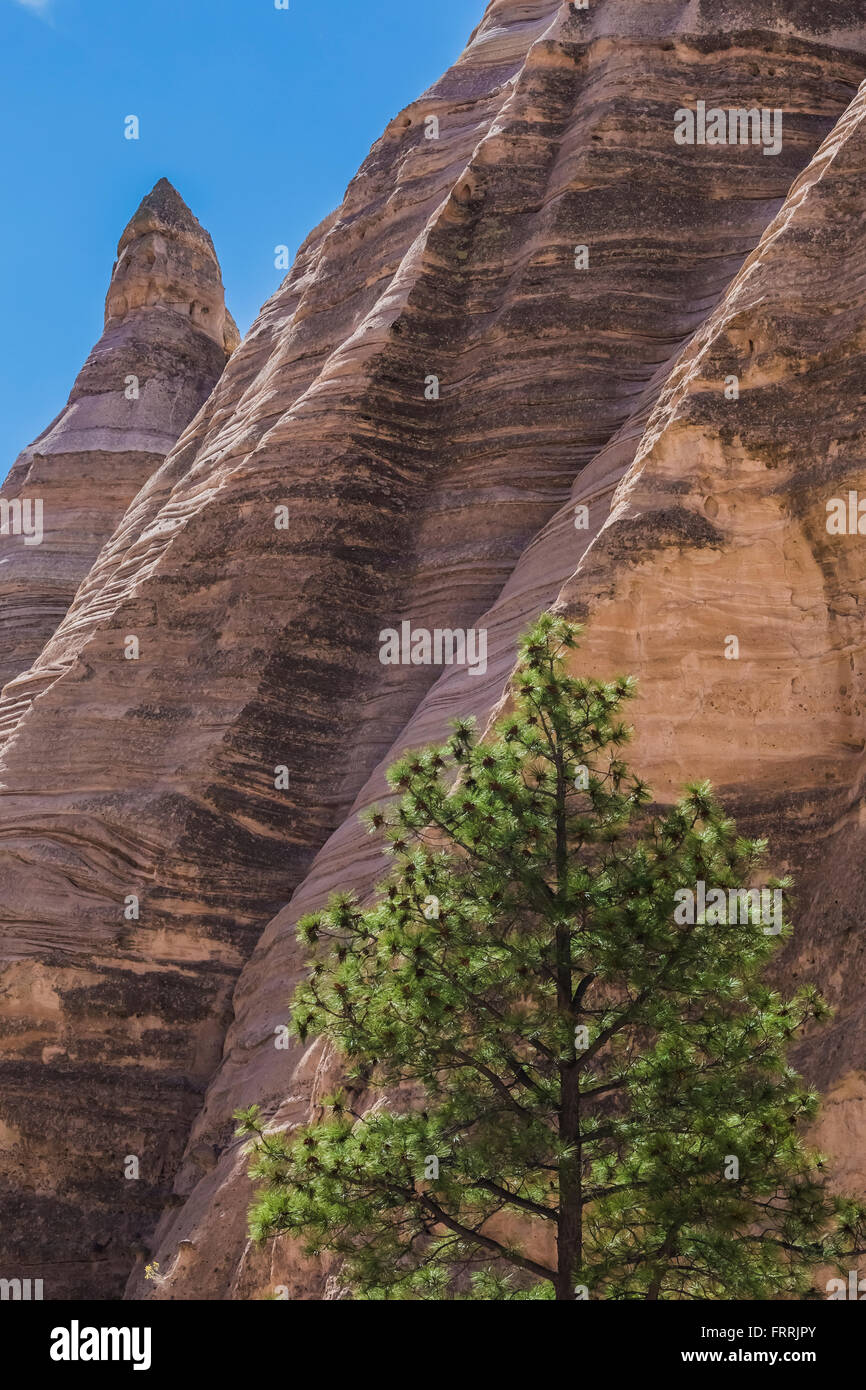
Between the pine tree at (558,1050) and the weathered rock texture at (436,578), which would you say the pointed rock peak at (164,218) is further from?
the pine tree at (558,1050)

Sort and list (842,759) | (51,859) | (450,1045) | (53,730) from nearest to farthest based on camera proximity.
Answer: (450,1045) → (842,759) → (51,859) → (53,730)

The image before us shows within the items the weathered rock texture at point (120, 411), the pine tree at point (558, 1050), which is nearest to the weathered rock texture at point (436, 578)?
the pine tree at point (558, 1050)

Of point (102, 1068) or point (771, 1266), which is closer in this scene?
point (771, 1266)

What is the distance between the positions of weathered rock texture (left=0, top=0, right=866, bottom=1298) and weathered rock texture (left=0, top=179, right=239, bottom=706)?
1099 centimetres

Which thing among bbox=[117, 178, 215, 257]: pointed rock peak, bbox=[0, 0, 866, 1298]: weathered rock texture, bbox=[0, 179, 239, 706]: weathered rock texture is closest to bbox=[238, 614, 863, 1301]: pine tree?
bbox=[0, 0, 866, 1298]: weathered rock texture

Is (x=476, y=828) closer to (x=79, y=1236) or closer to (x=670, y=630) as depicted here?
(x=670, y=630)

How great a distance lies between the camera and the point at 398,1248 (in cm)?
1165

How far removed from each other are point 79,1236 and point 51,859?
4.99 m

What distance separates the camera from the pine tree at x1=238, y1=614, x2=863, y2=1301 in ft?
36.5

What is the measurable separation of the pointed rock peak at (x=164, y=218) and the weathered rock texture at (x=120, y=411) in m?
0.03

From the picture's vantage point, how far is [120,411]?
45531 millimetres

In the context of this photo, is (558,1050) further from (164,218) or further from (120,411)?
(164,218)
